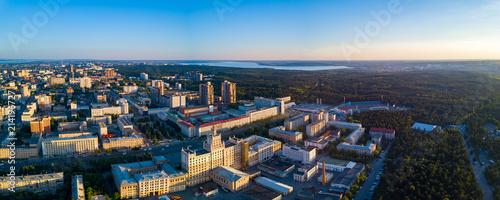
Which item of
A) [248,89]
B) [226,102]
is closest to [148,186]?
[226,102]

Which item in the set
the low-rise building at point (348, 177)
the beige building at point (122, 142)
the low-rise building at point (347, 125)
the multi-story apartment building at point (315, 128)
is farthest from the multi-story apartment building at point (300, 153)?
the beige building at point (122, 142)

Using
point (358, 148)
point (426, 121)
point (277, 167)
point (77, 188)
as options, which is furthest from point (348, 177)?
point (426, 121)

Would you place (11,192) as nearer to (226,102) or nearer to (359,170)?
(359,170)

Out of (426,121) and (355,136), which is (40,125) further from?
(426,121)

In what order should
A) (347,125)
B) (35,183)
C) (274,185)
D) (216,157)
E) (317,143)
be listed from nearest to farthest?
(35,183) → (274,185) → (216,157) → (317,143) → (347,125)

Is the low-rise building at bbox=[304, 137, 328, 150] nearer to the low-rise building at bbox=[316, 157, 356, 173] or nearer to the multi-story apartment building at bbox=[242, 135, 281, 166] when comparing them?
the multi-story apartment building at bbox=[242, 135, 281, 166]

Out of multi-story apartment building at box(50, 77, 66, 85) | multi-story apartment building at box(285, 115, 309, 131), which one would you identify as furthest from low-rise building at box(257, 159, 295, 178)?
multi-story apartment building at box(50, 77, 66, 85)
